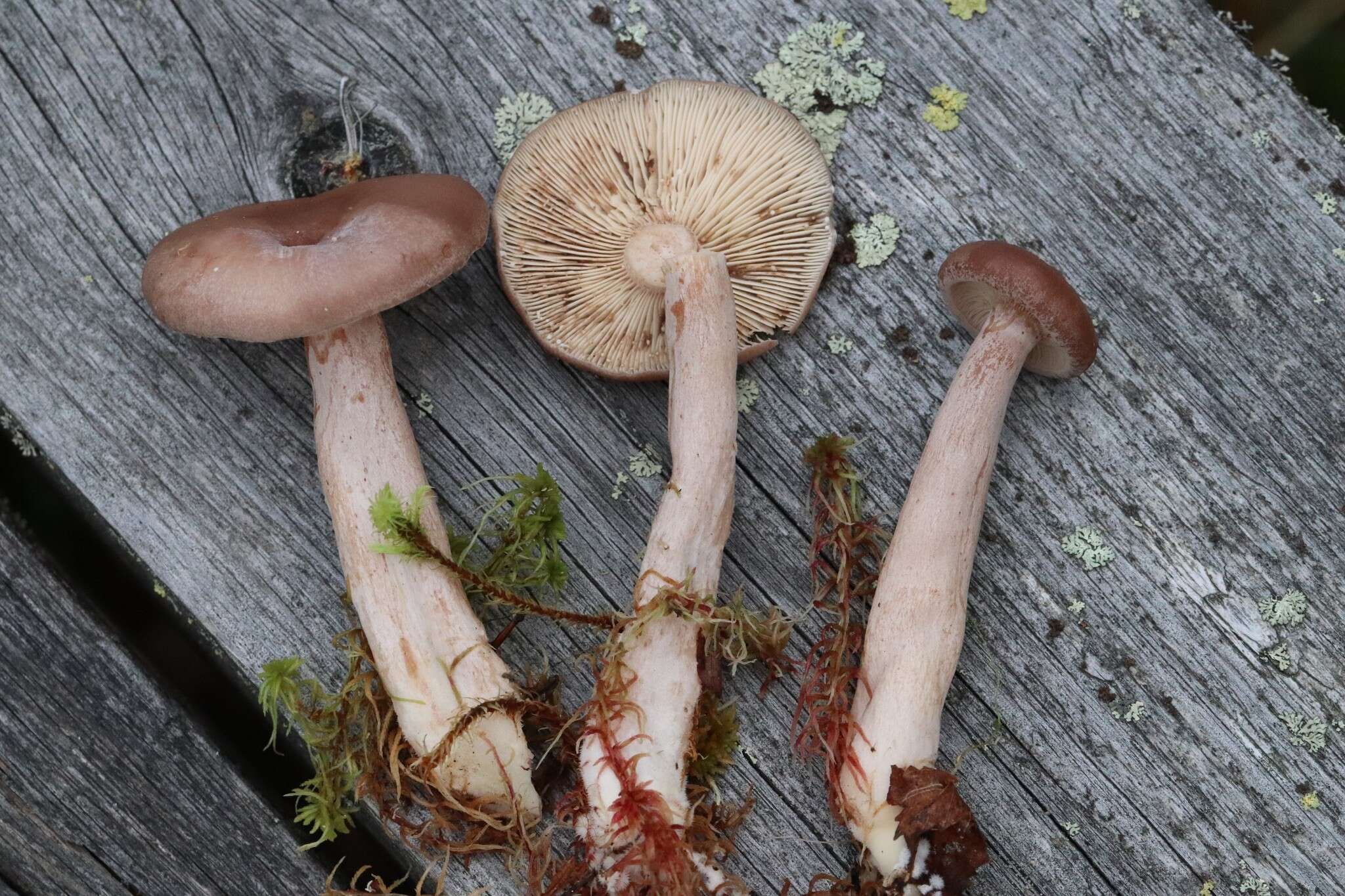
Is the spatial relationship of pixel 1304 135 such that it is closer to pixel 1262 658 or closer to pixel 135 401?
pixel 1262 658

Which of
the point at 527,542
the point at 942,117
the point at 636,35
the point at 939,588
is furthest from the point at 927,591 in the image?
the point at 636,35

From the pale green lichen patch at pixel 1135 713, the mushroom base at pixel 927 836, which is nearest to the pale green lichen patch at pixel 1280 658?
the pale green lichen patch at pixel 1135 713

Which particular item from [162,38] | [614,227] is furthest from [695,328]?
[162,38]

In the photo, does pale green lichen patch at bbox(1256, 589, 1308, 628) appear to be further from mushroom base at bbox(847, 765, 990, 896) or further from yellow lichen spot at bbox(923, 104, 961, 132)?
yellow lichen spot at bbox(923, 104, 961, 132)

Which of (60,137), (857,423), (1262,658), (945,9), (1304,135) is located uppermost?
(1304,135)

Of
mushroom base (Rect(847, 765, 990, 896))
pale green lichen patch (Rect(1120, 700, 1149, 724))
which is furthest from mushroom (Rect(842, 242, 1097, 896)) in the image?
pale green lichen patch (Rect(1120, 700, 1149, 724))

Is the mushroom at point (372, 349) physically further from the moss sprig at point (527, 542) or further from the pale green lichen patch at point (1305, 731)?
the pale green lichen patch at point (1305, 731)
